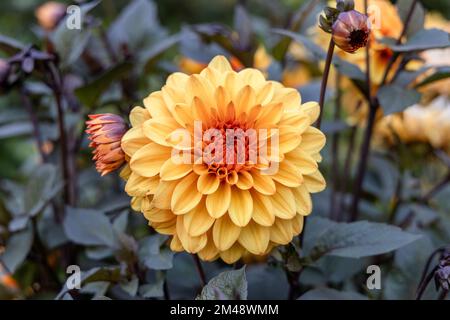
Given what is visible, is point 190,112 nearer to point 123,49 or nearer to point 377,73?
point 377,73

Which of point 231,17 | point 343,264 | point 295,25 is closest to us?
point 343,264

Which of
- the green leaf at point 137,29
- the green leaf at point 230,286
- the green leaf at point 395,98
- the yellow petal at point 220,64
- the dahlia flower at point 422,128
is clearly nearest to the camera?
the green leaf at point 230,286

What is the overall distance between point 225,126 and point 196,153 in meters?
0.05

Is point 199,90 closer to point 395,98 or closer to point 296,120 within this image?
point 296,120

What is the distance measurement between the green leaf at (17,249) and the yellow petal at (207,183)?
0.37m

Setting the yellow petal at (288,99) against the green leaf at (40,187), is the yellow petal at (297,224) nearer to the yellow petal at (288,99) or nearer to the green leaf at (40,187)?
the yellow petal at (288,99)

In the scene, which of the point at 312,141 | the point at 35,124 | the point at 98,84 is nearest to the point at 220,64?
the point at 312,141

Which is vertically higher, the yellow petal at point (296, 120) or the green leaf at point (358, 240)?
the yellow petal at point (296, 120)

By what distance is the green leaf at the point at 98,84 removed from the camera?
0.95 m

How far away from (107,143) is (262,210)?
0.64ft

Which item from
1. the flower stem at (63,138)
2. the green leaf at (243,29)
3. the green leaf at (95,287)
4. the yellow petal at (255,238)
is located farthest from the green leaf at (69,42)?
the yellow petal at (255,238)
